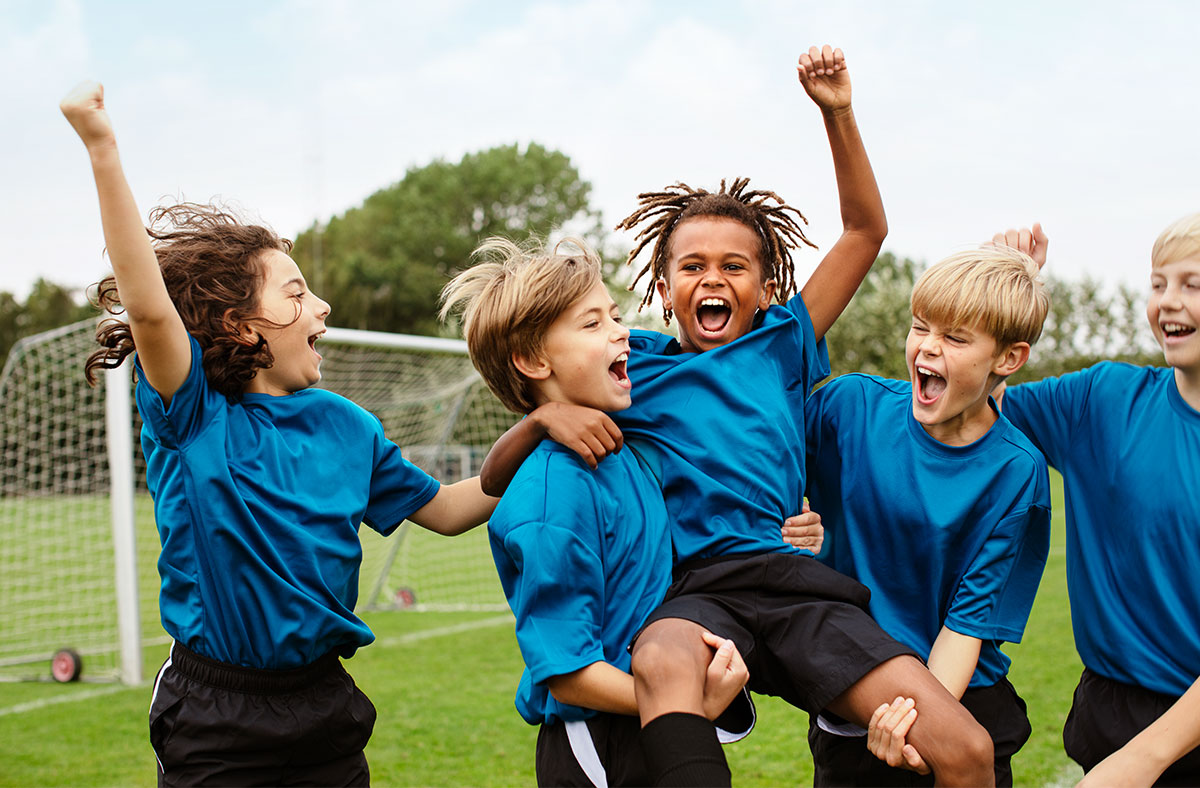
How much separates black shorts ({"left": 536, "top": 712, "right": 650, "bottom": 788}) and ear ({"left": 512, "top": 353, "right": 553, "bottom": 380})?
2.60ft

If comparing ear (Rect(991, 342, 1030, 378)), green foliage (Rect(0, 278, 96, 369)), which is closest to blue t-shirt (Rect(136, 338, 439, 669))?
ear (Rect(991, 342, 1030, 378))

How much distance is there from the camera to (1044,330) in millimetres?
24812

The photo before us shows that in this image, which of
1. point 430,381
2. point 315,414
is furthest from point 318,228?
point 315,414

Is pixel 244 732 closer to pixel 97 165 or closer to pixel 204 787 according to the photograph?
pixel 204 787

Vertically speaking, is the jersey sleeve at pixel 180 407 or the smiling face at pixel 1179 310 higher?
the smiling face at pixel 1179 310

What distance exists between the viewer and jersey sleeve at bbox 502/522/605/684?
2.01 meters

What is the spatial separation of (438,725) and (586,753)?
402 centimetres

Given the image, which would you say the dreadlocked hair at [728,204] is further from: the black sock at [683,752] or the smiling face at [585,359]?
the black sock at [683,752]

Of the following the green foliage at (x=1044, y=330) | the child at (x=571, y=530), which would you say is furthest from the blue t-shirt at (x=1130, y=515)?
the green foliage at (x=1044, y=330)

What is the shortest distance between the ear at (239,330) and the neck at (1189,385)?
2306mm

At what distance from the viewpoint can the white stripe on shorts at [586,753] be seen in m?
2.12

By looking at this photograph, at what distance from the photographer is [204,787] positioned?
229 centimetres

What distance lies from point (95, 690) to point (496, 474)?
5899 mm

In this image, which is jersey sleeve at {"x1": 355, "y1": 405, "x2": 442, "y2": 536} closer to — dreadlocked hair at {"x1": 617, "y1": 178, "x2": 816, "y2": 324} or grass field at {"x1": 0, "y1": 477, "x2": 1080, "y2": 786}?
dreadlocked hair at {"x1": 617, "y1": 178, "x2": 816, "y2": 324}
